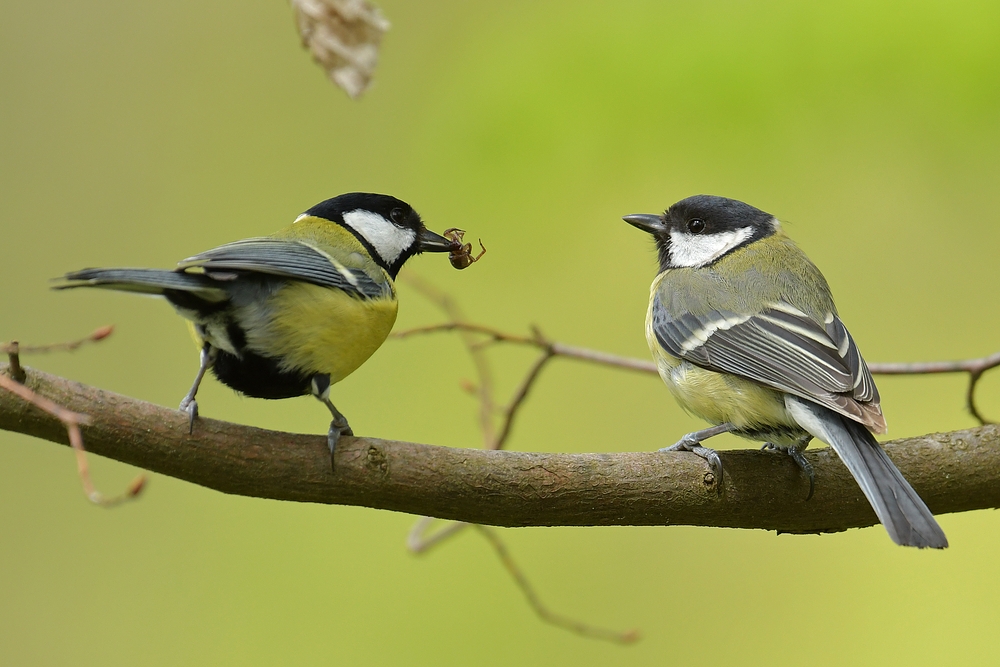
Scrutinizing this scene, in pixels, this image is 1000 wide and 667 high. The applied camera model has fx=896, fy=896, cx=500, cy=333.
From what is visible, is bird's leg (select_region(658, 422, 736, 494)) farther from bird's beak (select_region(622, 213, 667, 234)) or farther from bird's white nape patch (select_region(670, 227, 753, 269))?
bird's beak (select_region(622, 213, 667, 234))

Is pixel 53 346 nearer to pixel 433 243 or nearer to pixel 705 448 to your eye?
pixel 433 243

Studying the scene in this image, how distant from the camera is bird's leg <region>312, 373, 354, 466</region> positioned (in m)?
1.91

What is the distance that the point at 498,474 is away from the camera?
192cm

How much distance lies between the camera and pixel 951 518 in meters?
3.57

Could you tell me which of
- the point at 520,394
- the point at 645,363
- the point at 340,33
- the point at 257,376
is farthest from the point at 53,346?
the point at 645,363

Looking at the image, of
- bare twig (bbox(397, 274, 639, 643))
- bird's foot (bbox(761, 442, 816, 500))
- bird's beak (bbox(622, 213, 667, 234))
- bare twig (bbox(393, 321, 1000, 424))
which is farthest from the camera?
bird's beak (bbox(622, 213, 667, 234))

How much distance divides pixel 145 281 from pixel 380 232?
94cm

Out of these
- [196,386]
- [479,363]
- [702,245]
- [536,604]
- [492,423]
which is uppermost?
[702,245]

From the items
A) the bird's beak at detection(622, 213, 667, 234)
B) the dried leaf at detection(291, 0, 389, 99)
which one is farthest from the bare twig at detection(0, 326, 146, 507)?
the bird's beak at detection(622, 213, 667, 234)

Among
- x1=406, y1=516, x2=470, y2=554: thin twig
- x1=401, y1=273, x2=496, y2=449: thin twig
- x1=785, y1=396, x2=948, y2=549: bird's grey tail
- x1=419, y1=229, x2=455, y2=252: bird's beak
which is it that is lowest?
x1=406, y1=516, x2=470, y2=554: thin twig

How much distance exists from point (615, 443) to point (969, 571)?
1414 millimetres

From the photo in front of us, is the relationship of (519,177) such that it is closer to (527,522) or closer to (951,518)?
(527,522)

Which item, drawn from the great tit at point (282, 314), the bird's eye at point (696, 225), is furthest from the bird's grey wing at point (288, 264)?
the bird's eye at point (696, 225)

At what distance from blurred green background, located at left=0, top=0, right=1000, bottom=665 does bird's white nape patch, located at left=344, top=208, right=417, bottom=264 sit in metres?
0.24
